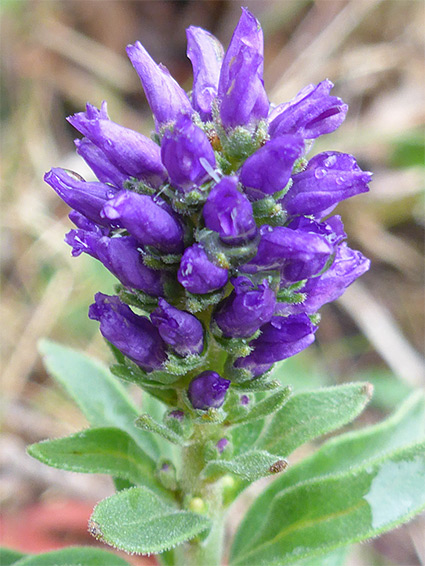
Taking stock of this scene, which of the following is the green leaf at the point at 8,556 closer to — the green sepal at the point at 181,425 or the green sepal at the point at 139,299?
the green sepal at the point at 181,425

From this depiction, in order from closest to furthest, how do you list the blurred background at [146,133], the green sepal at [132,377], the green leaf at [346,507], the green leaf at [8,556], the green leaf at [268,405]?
the green leaf at [268,405] < the green sepal at [132,377] < the green leaf at [346,507] < the green leaf at [8,556] < the blurred background at [146,133]

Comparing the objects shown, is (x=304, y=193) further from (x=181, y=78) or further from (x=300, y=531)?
(x=181, y=78)

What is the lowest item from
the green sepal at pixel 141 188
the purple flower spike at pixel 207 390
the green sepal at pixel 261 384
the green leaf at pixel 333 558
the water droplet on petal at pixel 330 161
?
the green leaf at pixel 333 558

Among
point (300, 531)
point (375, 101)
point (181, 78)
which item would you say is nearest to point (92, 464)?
point (300, 531)

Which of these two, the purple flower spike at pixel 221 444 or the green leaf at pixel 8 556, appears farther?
the green leaf at pixel 8 556

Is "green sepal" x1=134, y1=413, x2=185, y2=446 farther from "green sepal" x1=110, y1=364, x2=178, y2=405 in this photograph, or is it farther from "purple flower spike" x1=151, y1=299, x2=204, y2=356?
"purple flower spike" x1=151, y1=299, x2=204, y2=356

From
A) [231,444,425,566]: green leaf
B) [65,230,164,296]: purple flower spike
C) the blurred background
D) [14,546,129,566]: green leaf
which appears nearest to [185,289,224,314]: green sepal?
[65,230,164,296]: purple flower spike

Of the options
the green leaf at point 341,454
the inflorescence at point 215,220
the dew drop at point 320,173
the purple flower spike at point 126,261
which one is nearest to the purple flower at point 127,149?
the inflorescence at point 215,220

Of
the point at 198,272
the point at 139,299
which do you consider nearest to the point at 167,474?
the point at 139,299
